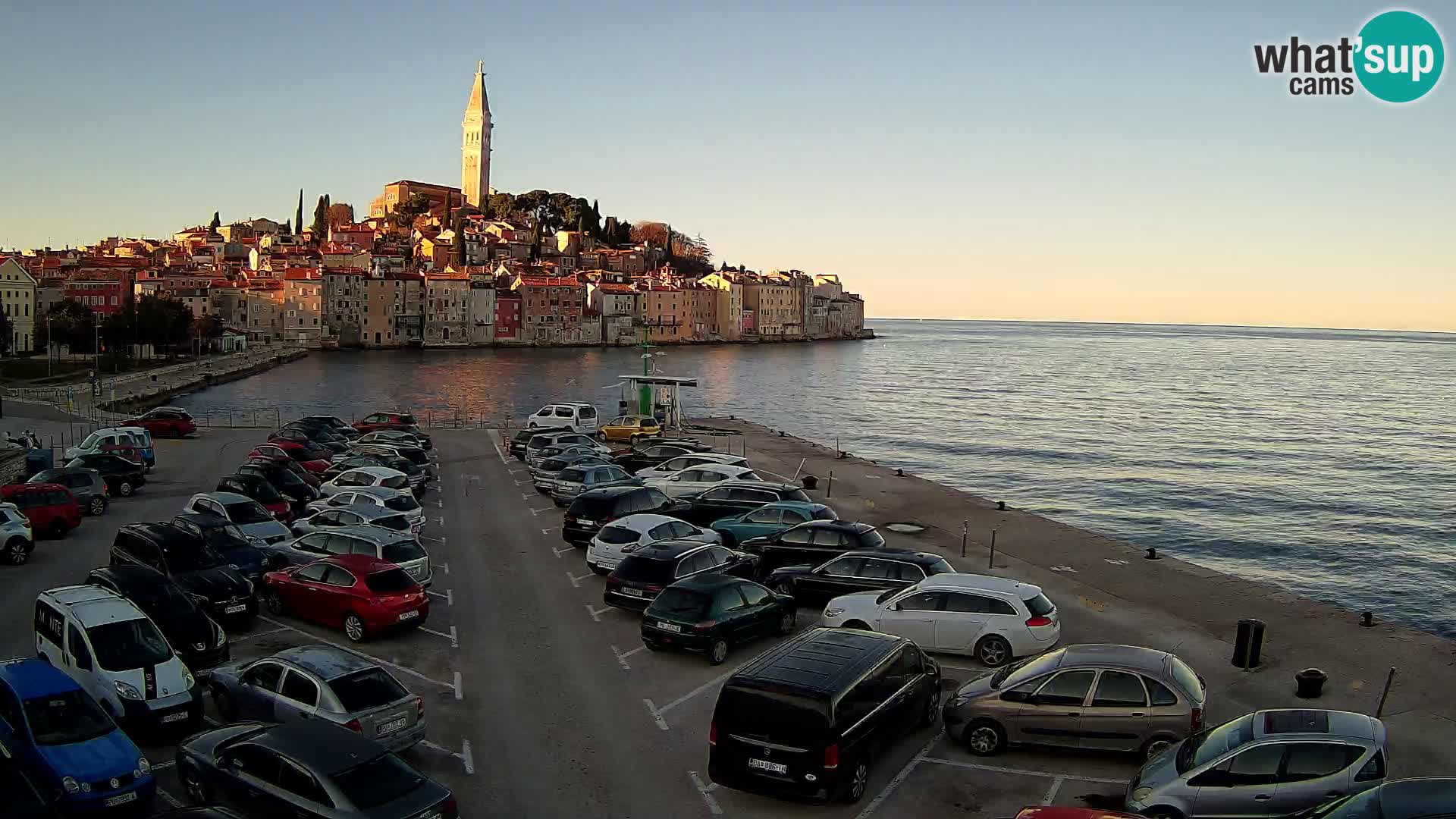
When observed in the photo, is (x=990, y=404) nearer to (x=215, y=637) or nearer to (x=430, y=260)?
(x=215, y=637)

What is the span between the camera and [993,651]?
13609mm

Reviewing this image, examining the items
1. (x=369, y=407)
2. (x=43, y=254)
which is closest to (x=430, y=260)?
(x=43, y=254)

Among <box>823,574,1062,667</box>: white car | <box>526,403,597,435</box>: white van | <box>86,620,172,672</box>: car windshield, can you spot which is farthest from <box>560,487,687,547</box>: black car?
<box>526,403,597,435</box>: white van

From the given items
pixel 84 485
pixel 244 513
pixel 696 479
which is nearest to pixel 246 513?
pixel 244 513

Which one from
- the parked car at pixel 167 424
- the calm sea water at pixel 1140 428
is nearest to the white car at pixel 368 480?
the parked car at pixel 167 424

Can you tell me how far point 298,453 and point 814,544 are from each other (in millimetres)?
18463

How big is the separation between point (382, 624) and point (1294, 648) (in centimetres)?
1294

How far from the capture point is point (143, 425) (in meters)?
38.2

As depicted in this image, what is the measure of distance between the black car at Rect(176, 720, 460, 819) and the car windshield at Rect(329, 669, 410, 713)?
1.03 metres

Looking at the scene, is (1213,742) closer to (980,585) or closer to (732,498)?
(980,585)

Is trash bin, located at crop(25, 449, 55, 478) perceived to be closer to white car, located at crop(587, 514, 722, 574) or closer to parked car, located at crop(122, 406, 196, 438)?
parked car, located at crop(122, 406, 196, 438)

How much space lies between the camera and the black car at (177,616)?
12656 mm

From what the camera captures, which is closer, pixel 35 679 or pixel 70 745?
pixel 70 745

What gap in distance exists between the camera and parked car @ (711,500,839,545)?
66.1 ft
